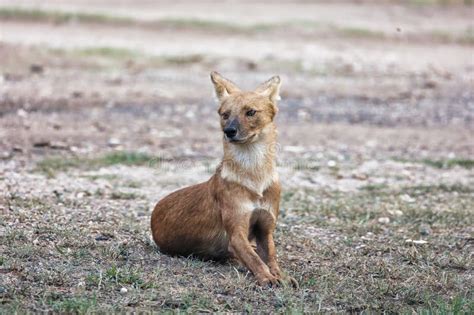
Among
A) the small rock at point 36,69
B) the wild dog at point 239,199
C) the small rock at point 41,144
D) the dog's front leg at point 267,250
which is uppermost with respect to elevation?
the wild dog at point 239,199

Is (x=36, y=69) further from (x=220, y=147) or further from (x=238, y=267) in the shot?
(x=238, y=267)

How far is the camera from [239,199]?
6.62 metres

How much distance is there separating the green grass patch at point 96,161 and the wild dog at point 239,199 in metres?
3.51

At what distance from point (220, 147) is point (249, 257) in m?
5.70

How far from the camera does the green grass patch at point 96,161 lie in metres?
10.3

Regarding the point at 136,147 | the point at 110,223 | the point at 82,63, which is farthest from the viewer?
the point at 82,63

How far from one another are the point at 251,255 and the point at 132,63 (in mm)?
12692

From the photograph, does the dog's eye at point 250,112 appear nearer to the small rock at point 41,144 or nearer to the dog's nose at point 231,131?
the dog's nose at point 231,131

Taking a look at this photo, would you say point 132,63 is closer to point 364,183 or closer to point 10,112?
point 10,112

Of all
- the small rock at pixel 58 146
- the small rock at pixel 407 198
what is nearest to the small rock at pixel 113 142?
the small rock at pixel 58 146

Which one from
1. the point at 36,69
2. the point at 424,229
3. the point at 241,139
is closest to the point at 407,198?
the point at 424,229

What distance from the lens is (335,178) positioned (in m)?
10.5

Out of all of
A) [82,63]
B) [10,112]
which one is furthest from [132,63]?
[10,112]

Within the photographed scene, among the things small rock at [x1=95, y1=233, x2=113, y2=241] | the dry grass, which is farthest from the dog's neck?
small rock at [x1=95, y1=233, x2=113, y2=241]
